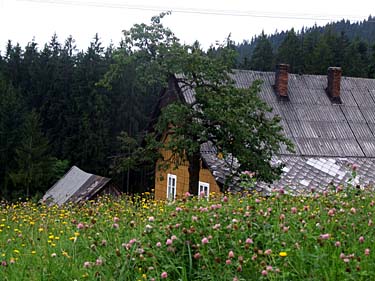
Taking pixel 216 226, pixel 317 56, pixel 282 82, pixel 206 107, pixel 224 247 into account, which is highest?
pixel 317 56

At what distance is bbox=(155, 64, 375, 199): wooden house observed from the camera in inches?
727

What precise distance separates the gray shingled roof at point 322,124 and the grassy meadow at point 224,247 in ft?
44.0

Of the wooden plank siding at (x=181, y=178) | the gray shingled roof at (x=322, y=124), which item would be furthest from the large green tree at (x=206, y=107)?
the gray shingled roof at (x=322, y=124)

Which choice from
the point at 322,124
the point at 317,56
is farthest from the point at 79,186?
the point at 317,56

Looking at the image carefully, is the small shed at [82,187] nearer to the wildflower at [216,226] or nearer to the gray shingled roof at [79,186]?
the gray shingled roof at [79,186]

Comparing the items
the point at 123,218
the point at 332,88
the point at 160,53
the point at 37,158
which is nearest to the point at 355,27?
the point at 37,158

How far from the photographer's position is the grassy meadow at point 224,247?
3.37m

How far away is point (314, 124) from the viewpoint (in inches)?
845

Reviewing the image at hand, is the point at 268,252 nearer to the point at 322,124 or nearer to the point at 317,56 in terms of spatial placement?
the point at 322,124

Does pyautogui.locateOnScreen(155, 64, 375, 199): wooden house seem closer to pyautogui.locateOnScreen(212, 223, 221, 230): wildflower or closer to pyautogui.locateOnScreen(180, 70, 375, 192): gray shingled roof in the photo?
pyautogui.locateOnScreen(180, 70, 375, 192): gray shingled roof

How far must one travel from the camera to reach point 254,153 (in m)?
14.4

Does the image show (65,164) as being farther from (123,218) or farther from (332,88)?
(123,218)

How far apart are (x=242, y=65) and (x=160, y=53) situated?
46475 millimetres

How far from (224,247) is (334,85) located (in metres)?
20.2
